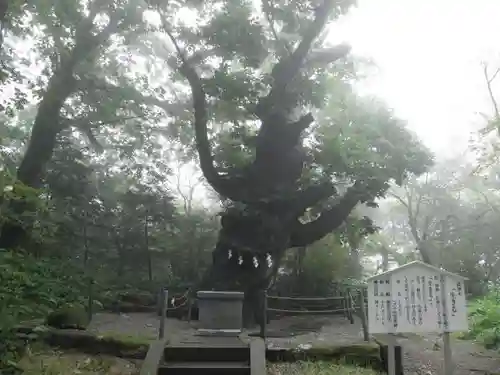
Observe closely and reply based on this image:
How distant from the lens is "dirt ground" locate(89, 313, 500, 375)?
688cm

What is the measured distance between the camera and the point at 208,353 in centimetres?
652

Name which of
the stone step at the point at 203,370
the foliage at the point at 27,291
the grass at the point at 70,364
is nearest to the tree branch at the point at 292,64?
the foliage at the point at 27,291

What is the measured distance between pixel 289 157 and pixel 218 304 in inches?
185

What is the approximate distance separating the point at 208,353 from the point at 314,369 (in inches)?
57.2

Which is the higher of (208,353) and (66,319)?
(66,319)

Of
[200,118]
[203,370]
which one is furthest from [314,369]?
[200,118]

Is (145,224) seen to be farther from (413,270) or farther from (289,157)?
(413,270)

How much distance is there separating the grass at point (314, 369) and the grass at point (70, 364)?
183cm

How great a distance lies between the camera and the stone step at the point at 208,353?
6469 millimetres

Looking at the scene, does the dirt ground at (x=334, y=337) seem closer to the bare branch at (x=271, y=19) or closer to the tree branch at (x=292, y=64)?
the tree branch at (x=292, y=64)

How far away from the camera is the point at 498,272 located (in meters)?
20.2

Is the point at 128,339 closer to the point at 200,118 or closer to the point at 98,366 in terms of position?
the point at 98,366

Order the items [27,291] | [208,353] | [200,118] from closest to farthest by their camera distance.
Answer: [208,353]
[27,291]
[200,118]

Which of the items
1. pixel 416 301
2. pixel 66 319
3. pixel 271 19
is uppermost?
pixel 271 19
